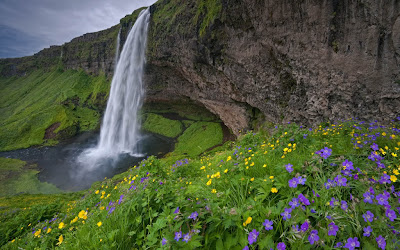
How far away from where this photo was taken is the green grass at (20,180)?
70.8ft

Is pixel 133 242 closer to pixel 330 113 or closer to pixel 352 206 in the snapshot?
pixel 352 206

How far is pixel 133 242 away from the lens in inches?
73.1

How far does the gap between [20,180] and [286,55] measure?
3368 cm

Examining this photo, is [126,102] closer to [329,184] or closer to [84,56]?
[329,184]

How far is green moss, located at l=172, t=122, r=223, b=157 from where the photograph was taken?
94.6 ft

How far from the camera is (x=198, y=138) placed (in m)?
32.1

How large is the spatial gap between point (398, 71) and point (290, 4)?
700cm

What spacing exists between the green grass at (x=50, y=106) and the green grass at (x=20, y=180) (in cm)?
1132

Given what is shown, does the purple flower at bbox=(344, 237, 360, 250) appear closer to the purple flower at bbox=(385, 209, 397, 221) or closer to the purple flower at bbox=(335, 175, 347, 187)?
the purple flower at bbox=(385, 209, 397, 221)

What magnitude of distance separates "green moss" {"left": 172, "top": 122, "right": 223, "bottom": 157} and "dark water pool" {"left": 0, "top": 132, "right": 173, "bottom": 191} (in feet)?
7.97

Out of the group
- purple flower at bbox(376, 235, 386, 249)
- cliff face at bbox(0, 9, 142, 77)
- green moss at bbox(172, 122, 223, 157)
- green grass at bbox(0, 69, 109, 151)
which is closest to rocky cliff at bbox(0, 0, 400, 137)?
green moss at bbox(172, 122, 223, 157)

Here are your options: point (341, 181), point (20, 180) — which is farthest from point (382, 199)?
point (20, 180)

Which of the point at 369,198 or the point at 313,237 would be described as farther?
the point at 369,198

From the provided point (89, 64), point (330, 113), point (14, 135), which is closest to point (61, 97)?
point (89, 64)
